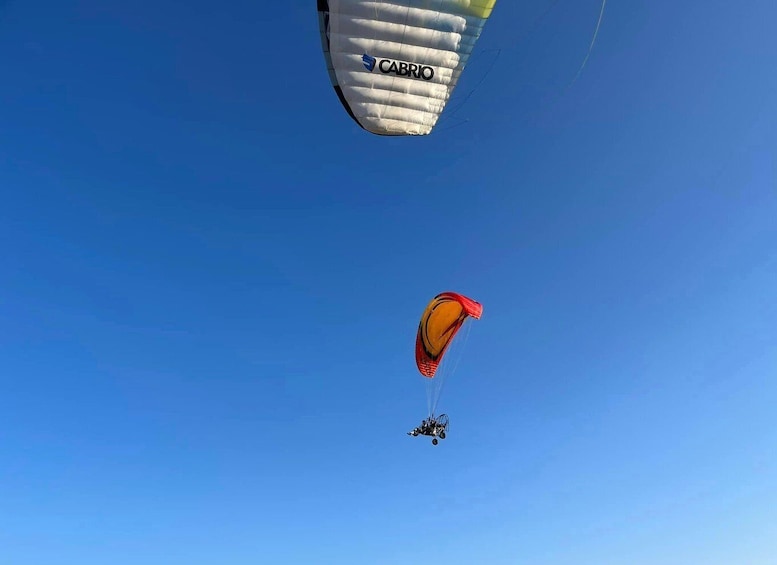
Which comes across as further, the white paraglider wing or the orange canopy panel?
the orange canopy panel

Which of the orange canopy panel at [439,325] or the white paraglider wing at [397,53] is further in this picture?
the orange canopy panel at [439,325]

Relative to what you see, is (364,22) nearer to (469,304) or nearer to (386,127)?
(386,127)

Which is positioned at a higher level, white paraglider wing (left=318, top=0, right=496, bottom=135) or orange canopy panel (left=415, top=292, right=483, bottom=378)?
orange canopy panel (left=415, top=292, right=483, bottom=378)

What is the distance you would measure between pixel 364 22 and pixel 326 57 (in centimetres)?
130

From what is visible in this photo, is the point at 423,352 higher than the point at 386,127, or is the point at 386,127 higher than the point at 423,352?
the point at 423,352

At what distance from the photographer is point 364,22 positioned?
13.7 meters

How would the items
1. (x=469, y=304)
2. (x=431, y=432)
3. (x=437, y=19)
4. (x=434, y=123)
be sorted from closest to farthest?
(x=437, y=19) < (x=434, y=123) < (x=469, y=304) < (x=431, y=432)

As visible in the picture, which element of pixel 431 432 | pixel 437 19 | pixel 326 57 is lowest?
pixel 431 432

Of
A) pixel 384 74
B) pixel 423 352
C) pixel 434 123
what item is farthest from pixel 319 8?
pixel 423 352

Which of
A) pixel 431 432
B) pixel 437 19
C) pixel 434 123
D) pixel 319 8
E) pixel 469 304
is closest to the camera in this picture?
pixel 319 8

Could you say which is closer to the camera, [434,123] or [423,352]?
[434,123]

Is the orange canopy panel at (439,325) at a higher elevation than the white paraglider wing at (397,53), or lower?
higher

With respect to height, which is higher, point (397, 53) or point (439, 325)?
point (439, 325)

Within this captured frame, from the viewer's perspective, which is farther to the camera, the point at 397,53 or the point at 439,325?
the point at 439,325
